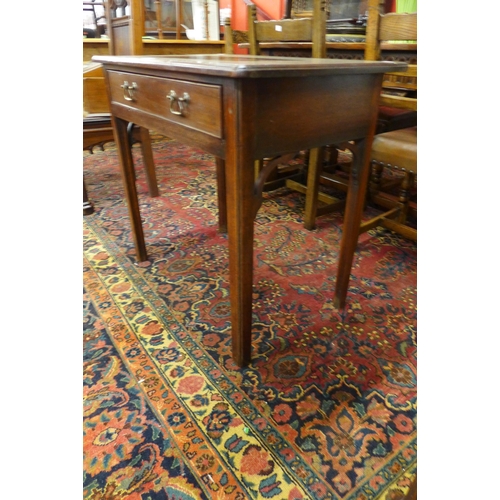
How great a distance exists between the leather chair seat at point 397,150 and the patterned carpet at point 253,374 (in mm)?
471

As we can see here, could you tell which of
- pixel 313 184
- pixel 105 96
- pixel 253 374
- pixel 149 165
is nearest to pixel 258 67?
pixel 253 374

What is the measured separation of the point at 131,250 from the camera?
1867 mm

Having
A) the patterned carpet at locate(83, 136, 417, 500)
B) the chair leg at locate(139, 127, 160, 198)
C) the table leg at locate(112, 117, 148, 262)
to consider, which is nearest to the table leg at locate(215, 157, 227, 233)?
the patterned carpet at locate(83, 136, 417, 500)

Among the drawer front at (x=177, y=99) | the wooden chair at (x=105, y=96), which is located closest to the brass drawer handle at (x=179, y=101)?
the drawer front at (x=177, y=99)

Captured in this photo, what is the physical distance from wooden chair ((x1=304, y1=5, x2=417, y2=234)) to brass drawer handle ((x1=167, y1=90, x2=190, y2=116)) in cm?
52

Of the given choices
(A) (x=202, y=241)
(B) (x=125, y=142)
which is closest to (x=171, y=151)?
(A) (x=202, y=241)

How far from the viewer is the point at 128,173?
1.53m

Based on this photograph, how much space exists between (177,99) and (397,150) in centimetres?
105

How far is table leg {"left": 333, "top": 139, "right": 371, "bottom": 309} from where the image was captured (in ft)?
3.85

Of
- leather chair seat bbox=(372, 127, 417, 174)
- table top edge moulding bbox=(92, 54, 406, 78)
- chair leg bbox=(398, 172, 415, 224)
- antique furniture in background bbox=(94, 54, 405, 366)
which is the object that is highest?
table top edge moulding bbox=(92, 54, 406, 78)

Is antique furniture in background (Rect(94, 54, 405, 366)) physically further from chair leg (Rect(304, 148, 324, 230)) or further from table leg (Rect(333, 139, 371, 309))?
chair leg (Rect(304, 148, 324, 230))

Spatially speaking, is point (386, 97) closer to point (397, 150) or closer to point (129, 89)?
point (397, 150)

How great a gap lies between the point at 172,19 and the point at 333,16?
1.80m

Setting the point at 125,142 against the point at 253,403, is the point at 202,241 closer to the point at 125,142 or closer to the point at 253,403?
the point at 125,142
